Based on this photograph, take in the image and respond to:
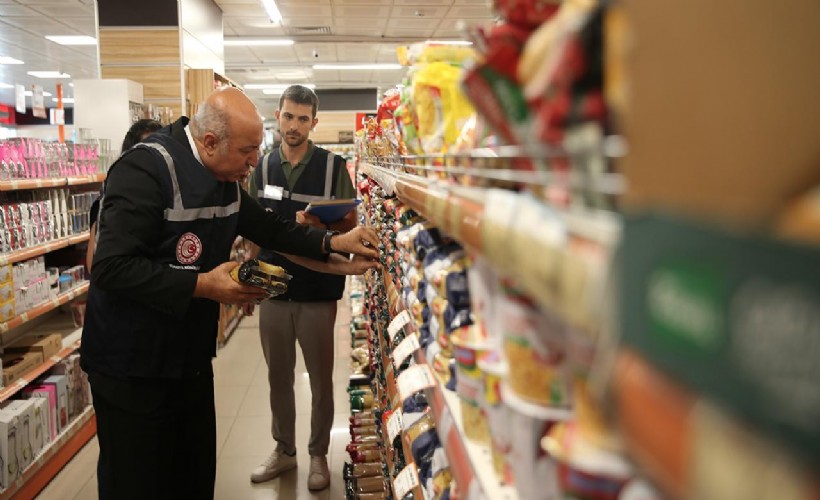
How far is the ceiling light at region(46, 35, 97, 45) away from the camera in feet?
35.7

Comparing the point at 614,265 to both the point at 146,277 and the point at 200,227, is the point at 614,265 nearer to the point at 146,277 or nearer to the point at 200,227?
the point at 146,277

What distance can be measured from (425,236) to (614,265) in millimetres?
987

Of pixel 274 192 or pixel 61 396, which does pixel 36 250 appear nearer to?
pixel 61 396

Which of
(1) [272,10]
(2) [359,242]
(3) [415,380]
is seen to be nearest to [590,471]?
(3) [415,380]

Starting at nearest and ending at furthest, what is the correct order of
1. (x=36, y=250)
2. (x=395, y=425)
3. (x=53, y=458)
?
(x=395, y=425)
(x=53, y=458)
(x=36, y=250)

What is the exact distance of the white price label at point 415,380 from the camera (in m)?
1.21

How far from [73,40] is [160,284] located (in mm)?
10890

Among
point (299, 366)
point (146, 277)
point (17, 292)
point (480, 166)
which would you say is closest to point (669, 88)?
point (480, 166)

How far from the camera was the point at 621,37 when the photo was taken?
0.38m

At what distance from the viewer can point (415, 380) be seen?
1.25 m

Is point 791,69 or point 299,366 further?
point 299,366

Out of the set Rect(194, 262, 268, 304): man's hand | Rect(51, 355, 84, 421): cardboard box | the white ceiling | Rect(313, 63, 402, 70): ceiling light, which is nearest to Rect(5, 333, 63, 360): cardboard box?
Rect(51, 355, 84, 421): cardboard box

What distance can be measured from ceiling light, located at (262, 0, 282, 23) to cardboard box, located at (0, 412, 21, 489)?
7078 mm

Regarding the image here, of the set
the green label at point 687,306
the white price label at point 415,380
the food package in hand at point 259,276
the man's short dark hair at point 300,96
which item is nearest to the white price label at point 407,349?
the white price label at point 415,380
